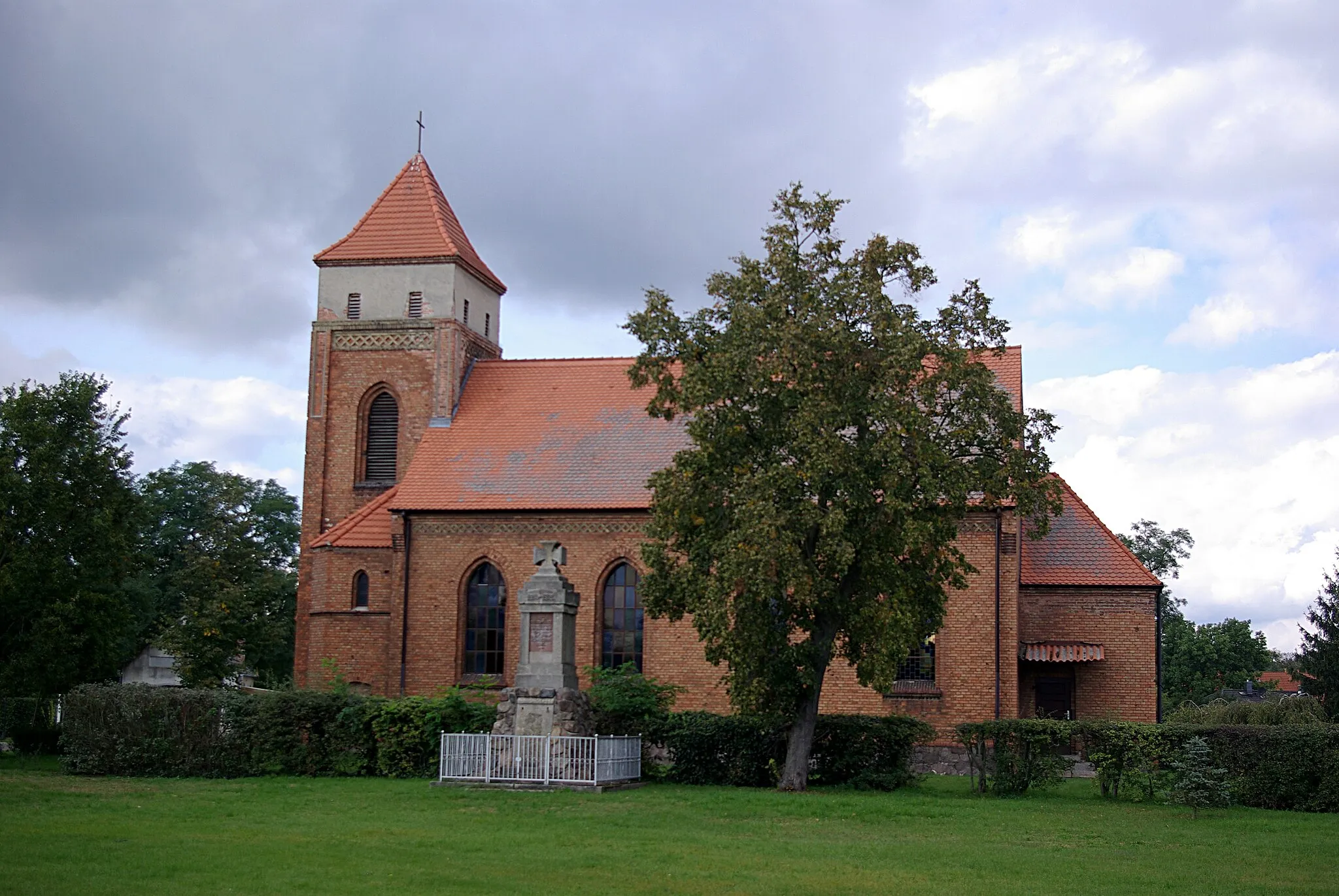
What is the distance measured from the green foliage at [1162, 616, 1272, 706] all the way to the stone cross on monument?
57249 mm

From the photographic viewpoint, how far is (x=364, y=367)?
36.2 metres

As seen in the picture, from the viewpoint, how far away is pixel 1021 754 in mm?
23641

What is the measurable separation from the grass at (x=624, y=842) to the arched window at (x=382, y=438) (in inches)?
536

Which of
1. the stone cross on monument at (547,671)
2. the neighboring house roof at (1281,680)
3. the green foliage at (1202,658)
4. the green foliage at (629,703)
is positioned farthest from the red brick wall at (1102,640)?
the neighboring house roof at (1281,680)

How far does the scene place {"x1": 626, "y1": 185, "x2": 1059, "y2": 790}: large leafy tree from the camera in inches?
861

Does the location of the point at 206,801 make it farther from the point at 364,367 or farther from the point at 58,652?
the point at 364,367

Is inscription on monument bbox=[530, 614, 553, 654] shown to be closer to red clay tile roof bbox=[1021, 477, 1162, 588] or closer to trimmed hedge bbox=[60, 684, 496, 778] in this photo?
trimmed hedge bbox=[60, 684, 496, 778]

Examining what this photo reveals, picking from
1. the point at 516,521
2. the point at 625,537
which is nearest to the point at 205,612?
the point at 516,521

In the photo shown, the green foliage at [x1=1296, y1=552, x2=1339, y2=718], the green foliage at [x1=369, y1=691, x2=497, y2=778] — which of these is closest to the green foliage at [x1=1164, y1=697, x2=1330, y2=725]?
the green foliage at [x1=1296, y1=552, x2=1339, y2=718]

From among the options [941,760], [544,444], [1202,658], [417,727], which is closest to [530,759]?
[417,727]

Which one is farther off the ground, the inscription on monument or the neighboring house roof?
the inscription on monument

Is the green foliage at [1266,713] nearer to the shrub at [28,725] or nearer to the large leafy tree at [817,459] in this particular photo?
the large leafy tree at [817,459]

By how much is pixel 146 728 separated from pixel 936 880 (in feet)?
55.6

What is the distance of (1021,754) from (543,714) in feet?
27.8
